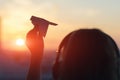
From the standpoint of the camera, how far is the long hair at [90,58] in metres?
2.76

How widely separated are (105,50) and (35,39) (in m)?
1.64

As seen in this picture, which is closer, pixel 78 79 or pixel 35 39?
pixel 78 79

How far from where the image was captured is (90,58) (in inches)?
110

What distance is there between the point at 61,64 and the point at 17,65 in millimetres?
73814

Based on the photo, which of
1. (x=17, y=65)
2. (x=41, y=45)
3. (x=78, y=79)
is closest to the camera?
(x=78, y=79)

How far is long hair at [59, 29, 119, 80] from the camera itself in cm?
276

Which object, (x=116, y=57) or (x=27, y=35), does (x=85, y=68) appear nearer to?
(x=116, y=57)

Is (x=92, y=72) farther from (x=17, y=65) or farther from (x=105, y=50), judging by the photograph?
(x=17, y=65)

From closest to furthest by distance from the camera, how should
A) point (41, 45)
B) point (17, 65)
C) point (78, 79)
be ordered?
point (78, 79) < point (41, 45) < point (17, 65)

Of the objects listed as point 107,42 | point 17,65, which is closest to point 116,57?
point 107,42

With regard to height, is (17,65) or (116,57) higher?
(116,57)

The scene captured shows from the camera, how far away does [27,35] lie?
4395mm

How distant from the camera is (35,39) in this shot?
4.34 metres

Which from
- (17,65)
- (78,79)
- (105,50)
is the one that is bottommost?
(17,65)
